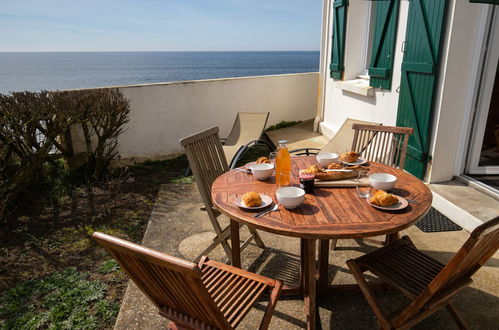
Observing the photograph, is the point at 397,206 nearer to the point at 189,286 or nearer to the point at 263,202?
the point at 263,202

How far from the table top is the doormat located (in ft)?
3.80

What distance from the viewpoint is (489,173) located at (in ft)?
11.8

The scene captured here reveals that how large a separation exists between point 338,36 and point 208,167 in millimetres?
4330

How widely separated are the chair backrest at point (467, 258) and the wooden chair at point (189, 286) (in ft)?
2.24

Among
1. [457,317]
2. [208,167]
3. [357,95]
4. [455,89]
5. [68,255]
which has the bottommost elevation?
[68,255]

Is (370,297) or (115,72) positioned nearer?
(370,297)

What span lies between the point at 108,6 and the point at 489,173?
7982cm

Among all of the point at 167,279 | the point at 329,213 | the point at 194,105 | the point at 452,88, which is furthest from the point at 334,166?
the point at 194,105

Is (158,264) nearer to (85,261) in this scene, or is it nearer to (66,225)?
(85,261)

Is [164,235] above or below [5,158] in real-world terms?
below

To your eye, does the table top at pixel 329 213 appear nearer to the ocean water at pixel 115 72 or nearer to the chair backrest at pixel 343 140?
the chair backrest at pixel 343 140

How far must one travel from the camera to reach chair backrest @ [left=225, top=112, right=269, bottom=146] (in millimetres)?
5270

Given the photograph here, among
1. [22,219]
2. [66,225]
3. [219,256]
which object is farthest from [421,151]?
[22,219]

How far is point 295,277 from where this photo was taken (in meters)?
2.46
